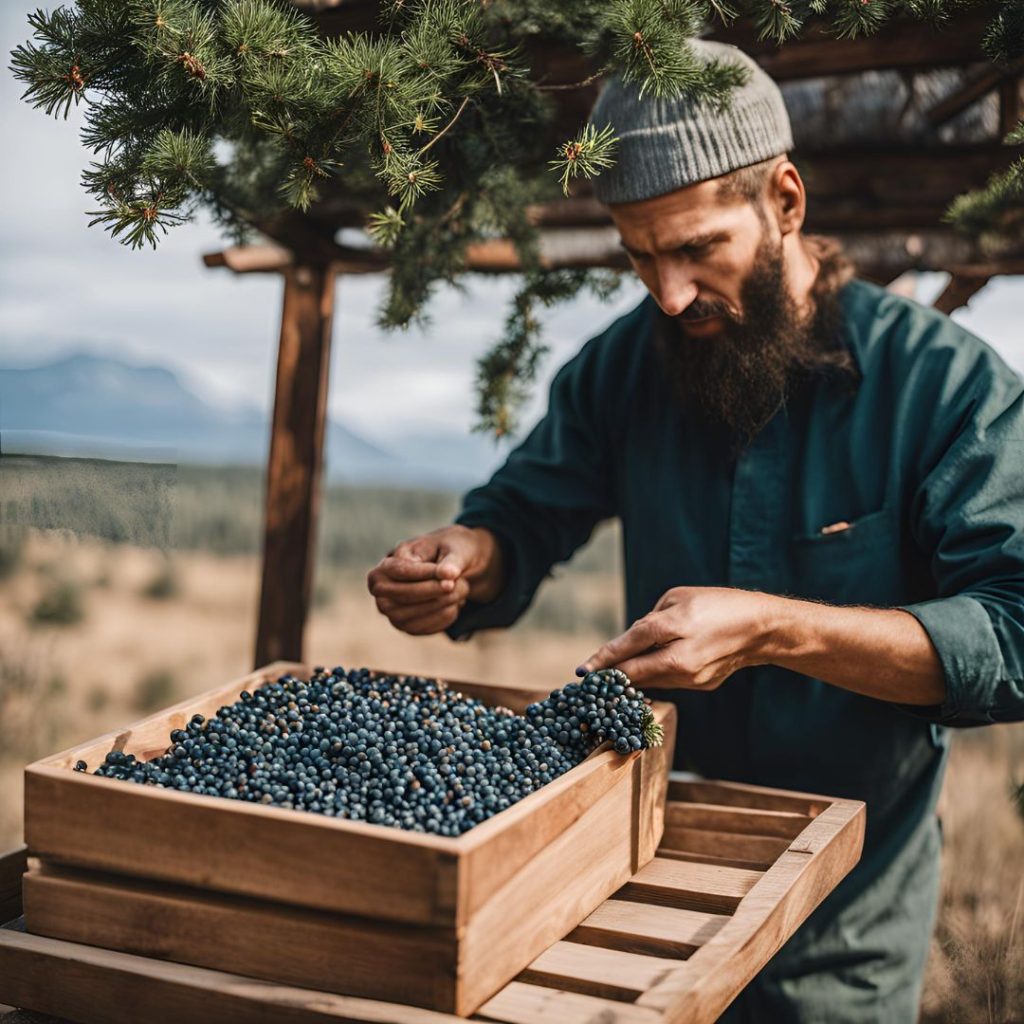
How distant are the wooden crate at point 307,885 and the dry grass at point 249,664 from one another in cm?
62

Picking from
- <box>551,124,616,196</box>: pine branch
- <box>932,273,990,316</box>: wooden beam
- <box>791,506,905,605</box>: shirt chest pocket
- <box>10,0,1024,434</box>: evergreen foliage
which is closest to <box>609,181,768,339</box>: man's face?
<box>10,0,1024,434</box>: evergreen foliage

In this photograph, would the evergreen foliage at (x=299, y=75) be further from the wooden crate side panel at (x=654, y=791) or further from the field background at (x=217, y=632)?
the wooden crate side panel at (x=654, y=791)

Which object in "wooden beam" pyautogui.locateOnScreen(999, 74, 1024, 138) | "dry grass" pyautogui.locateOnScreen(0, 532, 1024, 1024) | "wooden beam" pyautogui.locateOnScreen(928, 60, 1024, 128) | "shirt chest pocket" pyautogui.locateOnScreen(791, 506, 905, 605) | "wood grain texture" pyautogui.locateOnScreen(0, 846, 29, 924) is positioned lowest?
"dry grass" pyautogui.locateOnScreen(0, 532, 1024, 1024)

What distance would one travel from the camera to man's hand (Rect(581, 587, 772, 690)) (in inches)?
60.7

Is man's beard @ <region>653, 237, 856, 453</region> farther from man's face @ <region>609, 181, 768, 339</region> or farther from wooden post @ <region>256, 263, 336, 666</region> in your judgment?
wooden post @ <region>256, 263, 336, 666</region>

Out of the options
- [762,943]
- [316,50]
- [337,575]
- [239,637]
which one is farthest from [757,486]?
[337,575]

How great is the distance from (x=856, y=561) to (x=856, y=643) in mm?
367

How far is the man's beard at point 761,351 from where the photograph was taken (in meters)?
2.08

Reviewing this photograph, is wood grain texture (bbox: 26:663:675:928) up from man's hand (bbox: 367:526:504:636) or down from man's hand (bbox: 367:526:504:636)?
down

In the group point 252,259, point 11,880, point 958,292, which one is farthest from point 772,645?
point 252,259

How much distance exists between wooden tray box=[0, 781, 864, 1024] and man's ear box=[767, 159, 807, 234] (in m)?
1.12

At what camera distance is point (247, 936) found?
1291mm

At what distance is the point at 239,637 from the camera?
14.2 meters

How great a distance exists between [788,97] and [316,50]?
1.71m
